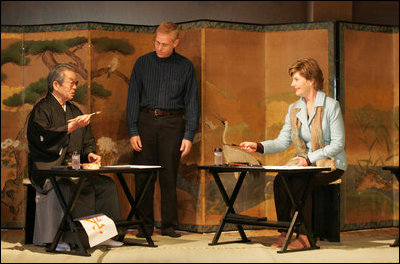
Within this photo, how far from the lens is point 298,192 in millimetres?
4645

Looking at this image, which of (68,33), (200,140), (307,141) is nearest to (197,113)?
(200,140)

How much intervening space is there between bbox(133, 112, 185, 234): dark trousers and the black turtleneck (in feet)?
0.30

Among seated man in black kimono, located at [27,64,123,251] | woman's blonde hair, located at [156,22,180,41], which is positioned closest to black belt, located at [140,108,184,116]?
woman's blonde hair, located at [156,22,180,41]

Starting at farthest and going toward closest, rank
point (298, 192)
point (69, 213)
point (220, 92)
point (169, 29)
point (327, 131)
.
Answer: point (220, 92) < point (169, 29) < point (327, 131) < point (298, 192) < point (69, 213)

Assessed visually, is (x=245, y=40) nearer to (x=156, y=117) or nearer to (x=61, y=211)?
(x=156, y=117)

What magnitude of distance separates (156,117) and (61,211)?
1288 millimetres

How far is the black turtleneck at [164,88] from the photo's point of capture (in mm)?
5488

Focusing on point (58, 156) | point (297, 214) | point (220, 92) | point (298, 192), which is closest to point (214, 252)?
point (297, 214)

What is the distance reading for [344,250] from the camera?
4.61m

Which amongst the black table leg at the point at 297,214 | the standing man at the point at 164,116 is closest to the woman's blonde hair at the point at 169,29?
the standing man at the point at 164,116

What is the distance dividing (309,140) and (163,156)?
1.33 m

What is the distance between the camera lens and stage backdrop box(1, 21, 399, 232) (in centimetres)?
573

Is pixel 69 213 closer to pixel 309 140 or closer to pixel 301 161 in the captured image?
pixel 301 161

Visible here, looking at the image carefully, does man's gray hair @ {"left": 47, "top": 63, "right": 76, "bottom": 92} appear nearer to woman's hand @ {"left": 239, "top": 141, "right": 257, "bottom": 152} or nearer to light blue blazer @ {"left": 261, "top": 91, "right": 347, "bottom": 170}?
woman's hand @ {"left": 239, "top": 141, "right": 257, "bottom": 152}
